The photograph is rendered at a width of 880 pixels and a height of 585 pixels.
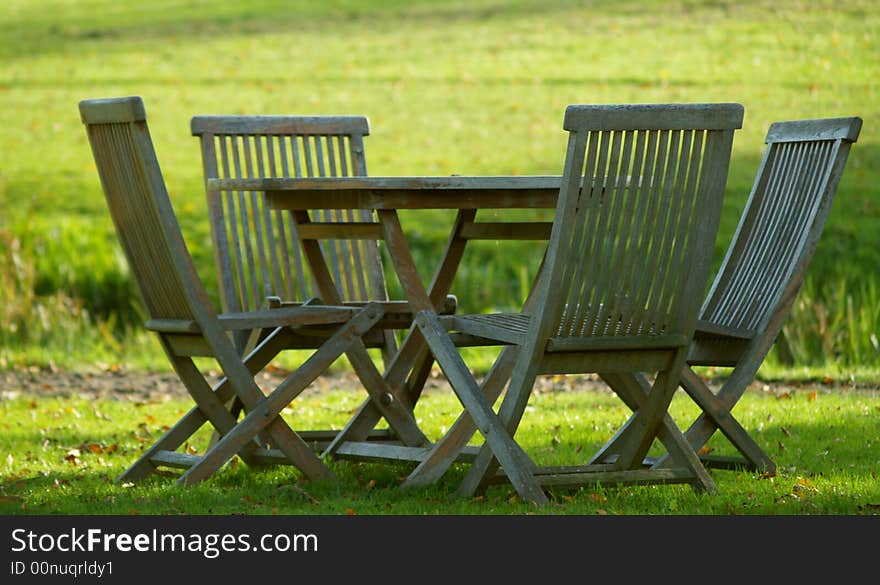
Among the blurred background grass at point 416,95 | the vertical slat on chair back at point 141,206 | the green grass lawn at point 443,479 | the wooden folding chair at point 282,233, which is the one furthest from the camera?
the blurred background grass at point 416,95

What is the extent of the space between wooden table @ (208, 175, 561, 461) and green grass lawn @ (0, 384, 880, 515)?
0.29 m

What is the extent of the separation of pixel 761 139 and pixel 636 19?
8.10 meters

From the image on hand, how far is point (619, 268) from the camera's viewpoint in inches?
185

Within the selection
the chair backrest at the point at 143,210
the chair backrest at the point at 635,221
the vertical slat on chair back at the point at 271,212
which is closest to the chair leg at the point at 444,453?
the chair backrest at the point at 635,221

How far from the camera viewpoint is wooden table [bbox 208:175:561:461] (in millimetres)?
4938

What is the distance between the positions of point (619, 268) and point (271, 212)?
238 centimetres

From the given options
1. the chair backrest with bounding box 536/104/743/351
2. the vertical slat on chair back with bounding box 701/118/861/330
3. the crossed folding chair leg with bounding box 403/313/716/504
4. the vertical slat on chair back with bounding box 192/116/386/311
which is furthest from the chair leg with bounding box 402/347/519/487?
the vertical slat on chair back with bounding box 192/116/386/311

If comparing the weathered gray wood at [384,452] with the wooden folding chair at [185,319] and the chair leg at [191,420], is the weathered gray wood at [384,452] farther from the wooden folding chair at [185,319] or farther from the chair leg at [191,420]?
the chair leg at [191,420]

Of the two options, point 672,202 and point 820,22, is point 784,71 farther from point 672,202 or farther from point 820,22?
point 672,202

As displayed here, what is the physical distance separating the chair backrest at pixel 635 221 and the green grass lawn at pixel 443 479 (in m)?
0.65

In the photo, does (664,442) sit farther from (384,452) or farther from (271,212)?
(271,212)

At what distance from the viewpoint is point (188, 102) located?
1909 cm

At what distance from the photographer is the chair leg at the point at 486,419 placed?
4.72 m
